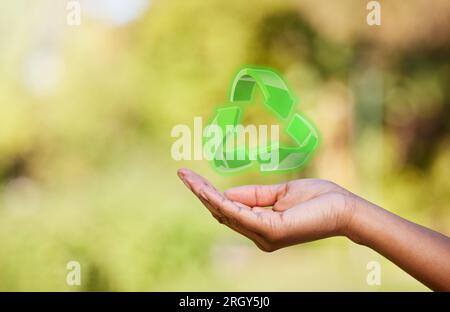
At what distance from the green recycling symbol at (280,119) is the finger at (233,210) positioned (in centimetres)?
102

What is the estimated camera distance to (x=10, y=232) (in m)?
2.38

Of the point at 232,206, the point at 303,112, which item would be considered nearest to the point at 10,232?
the point at 303,112

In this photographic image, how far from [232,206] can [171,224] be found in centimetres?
129

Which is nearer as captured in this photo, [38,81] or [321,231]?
[321,231]

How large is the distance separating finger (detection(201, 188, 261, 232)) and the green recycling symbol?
1019 millimetres

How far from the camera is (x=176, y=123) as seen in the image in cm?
248

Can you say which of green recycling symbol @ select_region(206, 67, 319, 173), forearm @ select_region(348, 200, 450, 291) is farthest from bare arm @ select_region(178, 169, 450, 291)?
green recycling symbol @ select_region(206, 67, 319, 173)

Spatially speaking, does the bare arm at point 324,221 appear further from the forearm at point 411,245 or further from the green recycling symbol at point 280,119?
the green recycling symbol at point 280,119

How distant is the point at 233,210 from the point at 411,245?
14.4 inches

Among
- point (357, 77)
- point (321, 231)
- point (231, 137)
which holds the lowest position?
point (321, 231)

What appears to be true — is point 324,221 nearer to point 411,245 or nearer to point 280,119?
point 411,245

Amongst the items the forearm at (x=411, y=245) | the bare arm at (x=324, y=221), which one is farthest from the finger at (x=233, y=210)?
the forearm at (x=411, y=245)
